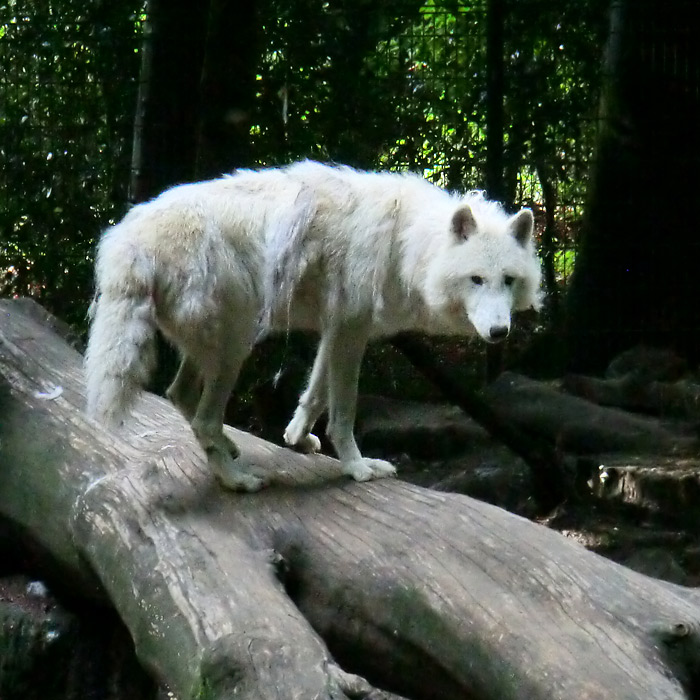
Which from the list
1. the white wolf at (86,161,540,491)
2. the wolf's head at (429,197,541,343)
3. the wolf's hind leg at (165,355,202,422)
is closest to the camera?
the white wolf at (86,161,540,491)

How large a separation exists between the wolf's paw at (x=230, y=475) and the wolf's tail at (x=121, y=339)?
1.83 feet

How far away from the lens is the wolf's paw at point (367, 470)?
13.5ft

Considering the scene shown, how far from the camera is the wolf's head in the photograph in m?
3.91

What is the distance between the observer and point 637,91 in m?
7.02

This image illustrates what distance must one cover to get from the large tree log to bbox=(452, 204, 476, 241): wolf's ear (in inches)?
43.6

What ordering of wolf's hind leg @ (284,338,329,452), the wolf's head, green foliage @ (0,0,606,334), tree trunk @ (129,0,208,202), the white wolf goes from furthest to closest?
green foliage @ (0,0,606,334)
tree trunk @ (129,0,208,202)
wolf's hind leg @ (284,338,329,452)
the wolf's head
the white wolf

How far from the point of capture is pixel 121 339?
3.57 m

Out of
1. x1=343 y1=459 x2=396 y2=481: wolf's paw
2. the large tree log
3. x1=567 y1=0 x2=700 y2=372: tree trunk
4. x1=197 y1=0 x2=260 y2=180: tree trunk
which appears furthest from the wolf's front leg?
x1=567 y1=0 x2=700 y2=372: tree trunk

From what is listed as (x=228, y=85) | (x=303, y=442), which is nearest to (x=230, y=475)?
(x=303, y=442)

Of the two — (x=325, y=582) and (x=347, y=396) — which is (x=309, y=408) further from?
(x=325, y=582)

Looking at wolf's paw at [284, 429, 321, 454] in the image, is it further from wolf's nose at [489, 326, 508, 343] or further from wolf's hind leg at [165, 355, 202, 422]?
wolf's nose at [489, 326, 508, 343]

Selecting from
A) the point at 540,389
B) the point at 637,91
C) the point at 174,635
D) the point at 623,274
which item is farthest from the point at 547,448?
the point at 174,635

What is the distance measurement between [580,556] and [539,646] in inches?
22.6

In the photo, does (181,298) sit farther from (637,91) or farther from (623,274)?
(637,91)
